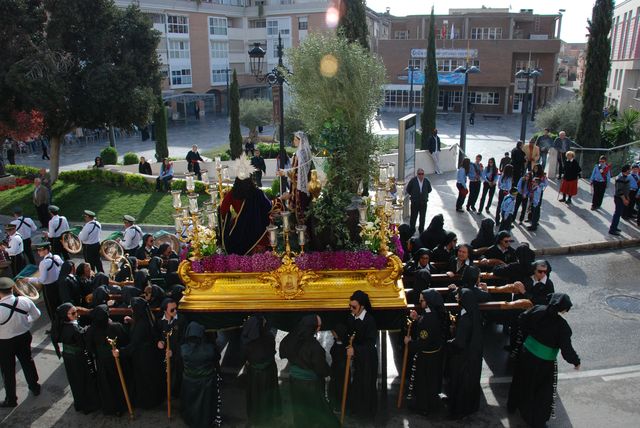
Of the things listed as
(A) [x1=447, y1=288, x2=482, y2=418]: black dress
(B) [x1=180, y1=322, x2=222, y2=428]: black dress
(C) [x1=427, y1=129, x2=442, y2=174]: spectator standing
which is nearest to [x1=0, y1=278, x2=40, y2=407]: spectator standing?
(B) [x1=180, y1=322, x2=222, y2=428]: black dress

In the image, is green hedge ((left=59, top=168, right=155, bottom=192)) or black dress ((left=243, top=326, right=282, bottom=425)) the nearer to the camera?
black dress ((left=243, top=326, right=282, bottom=425))

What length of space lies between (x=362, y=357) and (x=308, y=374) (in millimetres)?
733

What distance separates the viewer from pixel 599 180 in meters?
13.8

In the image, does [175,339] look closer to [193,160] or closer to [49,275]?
[49,275]

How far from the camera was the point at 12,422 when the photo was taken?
6.50 metres

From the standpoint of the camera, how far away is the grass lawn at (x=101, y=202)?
1511cm

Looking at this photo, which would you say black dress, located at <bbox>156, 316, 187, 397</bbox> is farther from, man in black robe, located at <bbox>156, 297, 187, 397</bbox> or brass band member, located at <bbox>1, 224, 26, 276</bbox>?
brass band member, located at <bbox>1, 224, 26, 276</bbox>

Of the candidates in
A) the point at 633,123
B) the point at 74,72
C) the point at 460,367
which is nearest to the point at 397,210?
the point at 460,367

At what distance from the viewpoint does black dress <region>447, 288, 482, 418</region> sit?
19.8ft

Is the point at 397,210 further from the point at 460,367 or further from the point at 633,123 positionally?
the point at 633,123

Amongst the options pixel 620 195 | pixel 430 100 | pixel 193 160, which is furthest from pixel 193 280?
pixel 430 100

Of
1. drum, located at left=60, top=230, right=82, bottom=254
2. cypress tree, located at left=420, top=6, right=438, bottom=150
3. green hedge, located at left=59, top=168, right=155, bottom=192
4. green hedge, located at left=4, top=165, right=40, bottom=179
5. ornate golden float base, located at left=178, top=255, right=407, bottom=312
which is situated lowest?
green hedge, located at left=4, top=165, right=40, bottom=179

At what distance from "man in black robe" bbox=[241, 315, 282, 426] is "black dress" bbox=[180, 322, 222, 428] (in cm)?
38

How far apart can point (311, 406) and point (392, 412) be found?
1.25m
